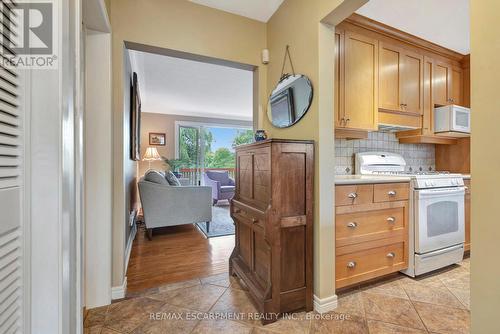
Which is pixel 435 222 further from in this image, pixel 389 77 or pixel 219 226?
pixel 219 226

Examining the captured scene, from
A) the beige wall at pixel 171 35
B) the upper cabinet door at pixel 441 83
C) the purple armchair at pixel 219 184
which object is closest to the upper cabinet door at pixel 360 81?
the beige wall at pixel 171 35

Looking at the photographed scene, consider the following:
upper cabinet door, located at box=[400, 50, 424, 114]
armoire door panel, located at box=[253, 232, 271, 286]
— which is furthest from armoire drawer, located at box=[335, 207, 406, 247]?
upper cabinet door, located at box=[400, 50, 424, 114]

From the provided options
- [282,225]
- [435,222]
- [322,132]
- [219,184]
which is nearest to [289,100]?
[322,132]

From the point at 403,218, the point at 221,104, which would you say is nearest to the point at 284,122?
the point at 403,218

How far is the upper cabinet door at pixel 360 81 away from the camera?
82.6 inches

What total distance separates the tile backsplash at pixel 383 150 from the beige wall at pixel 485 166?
66.6 inches

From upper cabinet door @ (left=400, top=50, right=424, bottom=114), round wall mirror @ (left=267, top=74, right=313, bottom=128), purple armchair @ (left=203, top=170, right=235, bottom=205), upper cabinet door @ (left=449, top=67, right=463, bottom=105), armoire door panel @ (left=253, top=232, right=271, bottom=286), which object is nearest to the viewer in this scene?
armoire door panel @ (left=253, top=232, right=271, bottom=286)

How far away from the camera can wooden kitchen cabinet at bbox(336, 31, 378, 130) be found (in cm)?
207

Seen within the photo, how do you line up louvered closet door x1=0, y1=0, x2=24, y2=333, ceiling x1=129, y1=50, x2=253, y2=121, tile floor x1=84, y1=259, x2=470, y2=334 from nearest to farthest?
louvered closet door x1=0, y1=0, x2=24, y2=333
tile floor x1=84, y1=259, x2=470, y2=334
ceiling x1=129, y1=50, x2=253, y2=121

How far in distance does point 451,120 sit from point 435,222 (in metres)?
1.36

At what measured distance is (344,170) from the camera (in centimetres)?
249

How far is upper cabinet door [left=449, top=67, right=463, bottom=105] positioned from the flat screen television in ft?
8.09

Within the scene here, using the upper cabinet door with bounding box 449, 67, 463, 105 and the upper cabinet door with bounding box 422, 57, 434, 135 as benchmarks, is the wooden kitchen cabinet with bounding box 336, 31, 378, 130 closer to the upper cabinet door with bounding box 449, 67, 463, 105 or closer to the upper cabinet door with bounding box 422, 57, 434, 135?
the upper cabinet door with bounding box 422, 57, 434, 135

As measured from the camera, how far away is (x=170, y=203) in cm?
315
